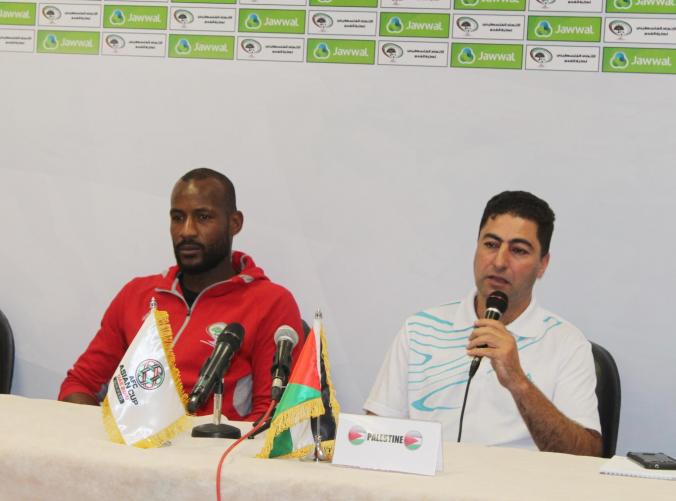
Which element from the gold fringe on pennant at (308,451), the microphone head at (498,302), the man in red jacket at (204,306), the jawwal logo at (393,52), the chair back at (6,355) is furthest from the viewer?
the chair back at (6,355)

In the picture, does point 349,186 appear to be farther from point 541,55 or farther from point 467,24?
point 541,55

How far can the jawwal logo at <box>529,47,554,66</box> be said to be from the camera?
3.82 m

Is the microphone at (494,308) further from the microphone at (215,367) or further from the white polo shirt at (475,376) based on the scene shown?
the microphone at (215,367)

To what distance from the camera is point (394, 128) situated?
3.93 m

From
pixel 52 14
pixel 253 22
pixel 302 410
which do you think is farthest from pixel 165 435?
pixel 52 14

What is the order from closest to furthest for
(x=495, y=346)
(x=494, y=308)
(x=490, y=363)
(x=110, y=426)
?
(x=110, y=426), (x=495, y=346), (x=494, y=308), (x=490, y=363)

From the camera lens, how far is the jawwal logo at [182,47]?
4172 millimetres

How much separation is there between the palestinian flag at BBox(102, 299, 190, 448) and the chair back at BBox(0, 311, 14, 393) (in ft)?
6.97

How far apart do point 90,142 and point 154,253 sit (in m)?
0.61

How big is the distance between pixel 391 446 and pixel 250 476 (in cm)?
30

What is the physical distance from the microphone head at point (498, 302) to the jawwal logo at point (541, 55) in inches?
53.5

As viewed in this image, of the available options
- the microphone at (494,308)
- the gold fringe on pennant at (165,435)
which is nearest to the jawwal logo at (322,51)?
the microphone at (494,308)

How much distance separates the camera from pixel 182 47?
13.7 feet

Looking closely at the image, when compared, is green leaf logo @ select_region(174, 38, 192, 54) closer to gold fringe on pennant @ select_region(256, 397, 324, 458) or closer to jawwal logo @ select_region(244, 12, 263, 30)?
jawwal logo @ select_region(244, 12, 263, 30)
